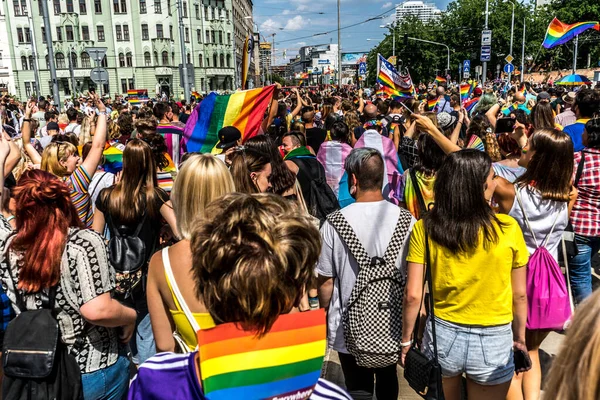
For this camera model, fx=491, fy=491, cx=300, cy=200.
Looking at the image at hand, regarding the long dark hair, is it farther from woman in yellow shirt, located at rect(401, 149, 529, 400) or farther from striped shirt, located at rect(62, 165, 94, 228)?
striped shirt, located at rect(62, 165, 94, 228)

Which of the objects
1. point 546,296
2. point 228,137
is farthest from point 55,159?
point 546,296

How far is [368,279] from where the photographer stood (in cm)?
283

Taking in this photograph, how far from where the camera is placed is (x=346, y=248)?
2900 millimetres

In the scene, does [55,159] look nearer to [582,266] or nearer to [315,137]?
[315,137]

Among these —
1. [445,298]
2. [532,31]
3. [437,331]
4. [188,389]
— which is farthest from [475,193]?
[532,31]

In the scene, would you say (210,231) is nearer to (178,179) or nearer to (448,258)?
(178,179)

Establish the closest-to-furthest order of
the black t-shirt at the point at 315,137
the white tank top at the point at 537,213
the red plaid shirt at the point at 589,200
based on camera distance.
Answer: the white tank top at the point at 537,213
the red plaid shirt at the point at 589,200
the black t-shirt at the point at 315,137

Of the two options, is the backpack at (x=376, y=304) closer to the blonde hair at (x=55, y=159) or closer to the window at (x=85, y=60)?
the blonde hair at (x=55, y=159)

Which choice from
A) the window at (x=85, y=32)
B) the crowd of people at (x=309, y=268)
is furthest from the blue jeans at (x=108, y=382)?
the window at (x=85, y=32)

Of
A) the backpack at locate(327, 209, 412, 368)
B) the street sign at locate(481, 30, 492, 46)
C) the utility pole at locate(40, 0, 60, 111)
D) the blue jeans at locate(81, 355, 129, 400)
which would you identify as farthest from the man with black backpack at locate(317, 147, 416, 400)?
the street sign at locate(481, 30, 492, 46)

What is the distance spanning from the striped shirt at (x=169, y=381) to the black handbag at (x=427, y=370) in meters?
1.23

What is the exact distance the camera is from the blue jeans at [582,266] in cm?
401

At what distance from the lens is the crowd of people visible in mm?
1552

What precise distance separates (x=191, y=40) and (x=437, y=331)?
72.6 m
